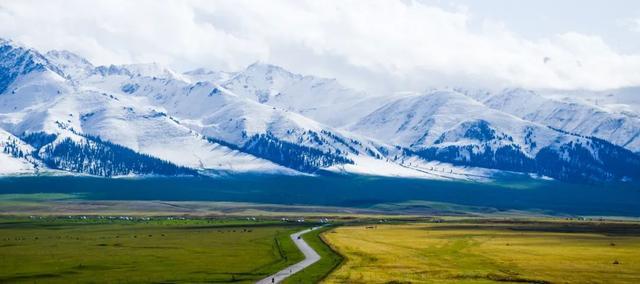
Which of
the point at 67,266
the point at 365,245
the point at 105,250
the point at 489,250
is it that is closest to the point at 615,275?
the point at 489,250

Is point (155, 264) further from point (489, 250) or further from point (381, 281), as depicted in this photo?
point (489, 250)

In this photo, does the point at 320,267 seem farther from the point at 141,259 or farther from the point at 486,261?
the point at 141,259

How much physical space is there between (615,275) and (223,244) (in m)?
86.3

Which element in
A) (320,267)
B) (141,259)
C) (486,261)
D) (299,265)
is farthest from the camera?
(141,259)

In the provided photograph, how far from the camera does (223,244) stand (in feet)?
596

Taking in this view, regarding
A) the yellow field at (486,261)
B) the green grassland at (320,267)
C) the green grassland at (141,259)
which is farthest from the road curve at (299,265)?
the yellow field at (486,261)

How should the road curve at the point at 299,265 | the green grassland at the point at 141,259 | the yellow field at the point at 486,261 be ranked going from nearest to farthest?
the road curve at the point at 299,265 → the yellow field at the point at 486,261 → the green grassland at the point at 141,259

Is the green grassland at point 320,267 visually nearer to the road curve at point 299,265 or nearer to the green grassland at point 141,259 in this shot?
the road curve at point 299,265

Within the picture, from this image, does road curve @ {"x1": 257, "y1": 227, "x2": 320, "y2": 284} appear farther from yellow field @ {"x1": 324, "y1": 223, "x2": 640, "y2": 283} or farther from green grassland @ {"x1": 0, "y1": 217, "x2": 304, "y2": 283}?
yellow field @ {"x1": 324, "y1": 223, "x2": 640, "y2": 283}

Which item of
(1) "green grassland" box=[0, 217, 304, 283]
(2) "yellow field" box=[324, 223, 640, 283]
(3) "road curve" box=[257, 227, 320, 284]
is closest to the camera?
(3) "road curve" box=[257, 227, 320, 284]

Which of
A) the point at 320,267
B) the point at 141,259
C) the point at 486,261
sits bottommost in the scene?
the point at 141,259

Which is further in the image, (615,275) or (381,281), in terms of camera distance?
(615,275)

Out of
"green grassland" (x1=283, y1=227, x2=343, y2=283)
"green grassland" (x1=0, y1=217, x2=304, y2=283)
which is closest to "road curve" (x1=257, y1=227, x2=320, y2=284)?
"green grassland" (x1=283, y1=227, x2=343, y2=283)

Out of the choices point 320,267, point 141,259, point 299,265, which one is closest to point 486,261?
point 320,267
